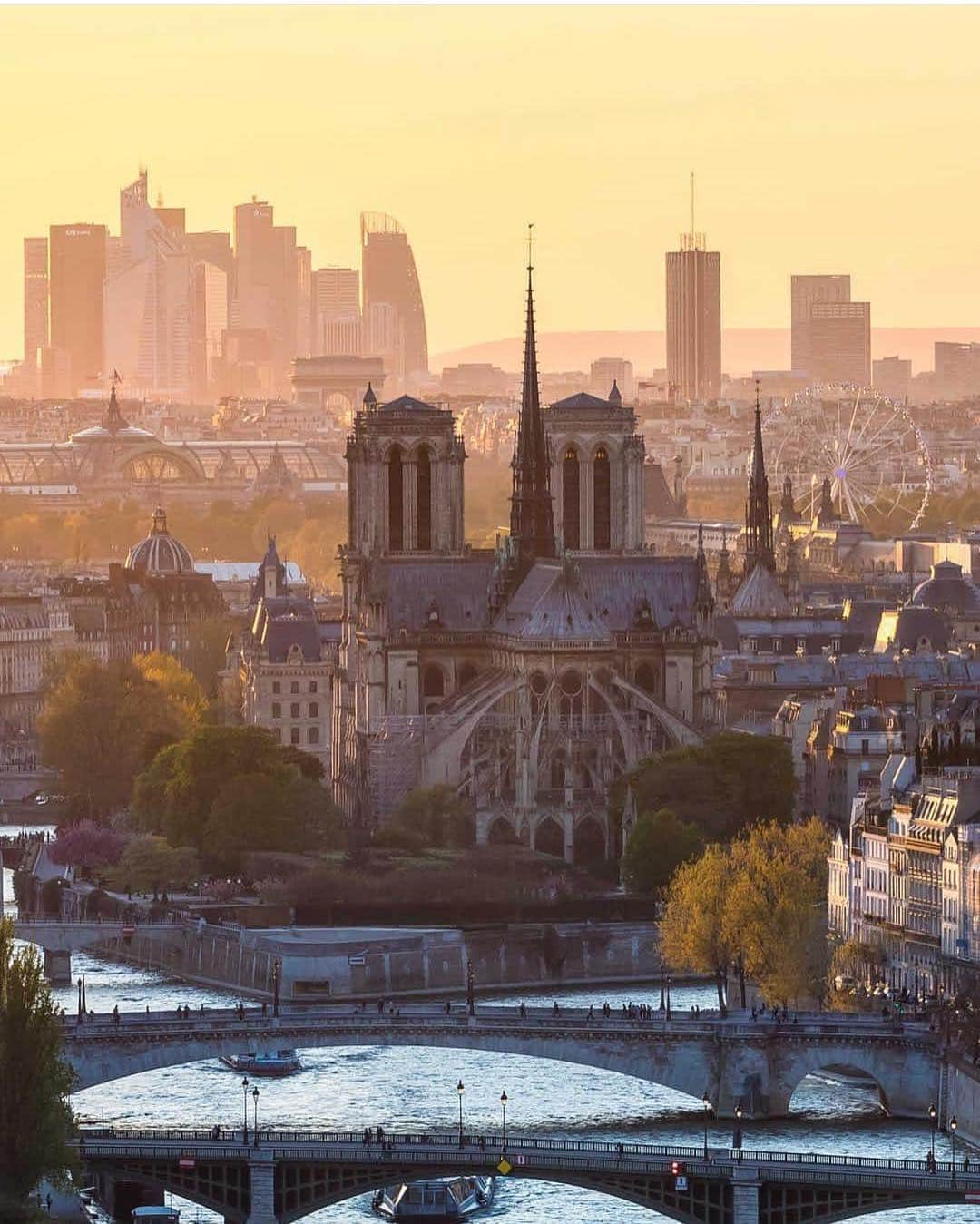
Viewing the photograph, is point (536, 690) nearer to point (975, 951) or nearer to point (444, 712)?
point (444, 712)

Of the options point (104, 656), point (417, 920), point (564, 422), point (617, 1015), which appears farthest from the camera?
point (104, 656)

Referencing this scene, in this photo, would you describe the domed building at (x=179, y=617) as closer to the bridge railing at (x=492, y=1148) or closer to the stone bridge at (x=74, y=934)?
the stone bridge at (x=74, y=934)

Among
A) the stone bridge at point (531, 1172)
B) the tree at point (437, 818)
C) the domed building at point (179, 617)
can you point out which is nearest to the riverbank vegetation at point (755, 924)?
Result: the stone bridge at point (531, 1172)

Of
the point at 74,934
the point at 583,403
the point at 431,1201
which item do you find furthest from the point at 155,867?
the point at 431,1201

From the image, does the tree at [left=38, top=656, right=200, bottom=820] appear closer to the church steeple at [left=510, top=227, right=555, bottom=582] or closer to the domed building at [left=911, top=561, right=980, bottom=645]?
the church steeple at [left=510, top=227, right=555, bottom=582]

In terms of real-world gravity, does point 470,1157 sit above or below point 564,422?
below

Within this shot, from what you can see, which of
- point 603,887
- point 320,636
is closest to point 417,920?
point 603,887

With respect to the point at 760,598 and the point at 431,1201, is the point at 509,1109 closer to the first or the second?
the point at 431,1201
